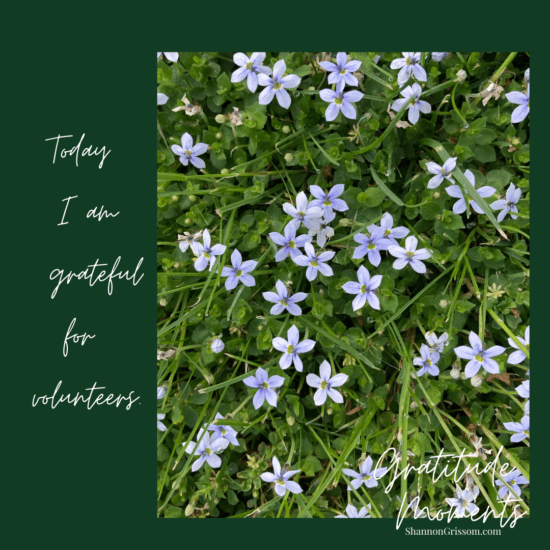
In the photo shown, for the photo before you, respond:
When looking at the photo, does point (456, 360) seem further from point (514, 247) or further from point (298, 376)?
point (298, 376)

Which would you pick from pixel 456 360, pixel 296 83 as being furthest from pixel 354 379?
pixel 296 83

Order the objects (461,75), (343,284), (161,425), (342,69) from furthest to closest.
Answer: (161,425), (343,284), (461,75), (342,69)

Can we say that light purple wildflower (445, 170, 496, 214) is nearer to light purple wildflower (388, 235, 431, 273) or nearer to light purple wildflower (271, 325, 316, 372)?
light purple wildflower (388, 235, 431, 273)

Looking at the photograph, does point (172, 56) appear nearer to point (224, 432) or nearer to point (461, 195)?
point (461, 195)

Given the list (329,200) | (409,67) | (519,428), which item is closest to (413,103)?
(409,67)

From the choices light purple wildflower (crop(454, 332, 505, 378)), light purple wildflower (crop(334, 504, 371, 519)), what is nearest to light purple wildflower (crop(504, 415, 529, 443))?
light purple wildflower (crop(454, 332, 505, 378))

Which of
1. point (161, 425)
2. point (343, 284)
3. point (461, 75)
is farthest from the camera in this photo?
point (161, 425)
